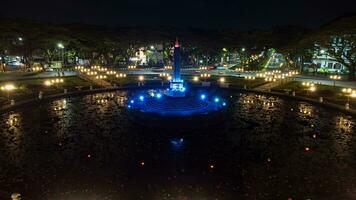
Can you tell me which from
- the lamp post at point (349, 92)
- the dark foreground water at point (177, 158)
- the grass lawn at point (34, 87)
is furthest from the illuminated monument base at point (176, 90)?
the lamp post at point (349, 92)

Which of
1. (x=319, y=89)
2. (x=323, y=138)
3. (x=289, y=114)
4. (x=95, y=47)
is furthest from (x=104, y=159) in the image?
(x=95, y=47)

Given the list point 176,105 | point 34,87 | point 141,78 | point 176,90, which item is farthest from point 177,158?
point 141,78

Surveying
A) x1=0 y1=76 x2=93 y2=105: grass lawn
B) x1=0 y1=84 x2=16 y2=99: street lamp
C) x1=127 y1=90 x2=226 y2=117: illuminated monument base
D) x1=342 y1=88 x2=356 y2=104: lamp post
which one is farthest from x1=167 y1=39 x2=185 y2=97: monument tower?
x1=342 y1=88 x2=356 y2=104: lamp post

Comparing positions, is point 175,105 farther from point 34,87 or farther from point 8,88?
point 34,87

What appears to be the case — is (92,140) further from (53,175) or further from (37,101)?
(37,101)

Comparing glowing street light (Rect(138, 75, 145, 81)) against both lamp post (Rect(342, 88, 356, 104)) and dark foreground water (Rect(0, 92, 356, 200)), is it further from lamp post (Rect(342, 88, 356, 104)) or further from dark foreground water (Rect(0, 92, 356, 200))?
lamp post (Rect(342, 88, 356, 104))

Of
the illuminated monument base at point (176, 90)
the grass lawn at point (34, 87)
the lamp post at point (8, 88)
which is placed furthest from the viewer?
the lamp post at point (8, 88)

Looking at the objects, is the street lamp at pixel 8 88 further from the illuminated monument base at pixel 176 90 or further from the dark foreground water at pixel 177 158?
the illuminated monument base at pixel 176 90

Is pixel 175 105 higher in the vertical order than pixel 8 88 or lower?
lower
